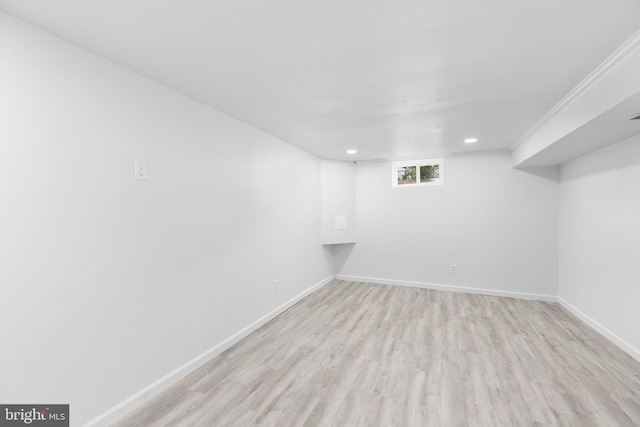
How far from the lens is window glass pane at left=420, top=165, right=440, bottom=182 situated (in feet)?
16.6

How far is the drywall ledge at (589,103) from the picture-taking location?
1666 mm

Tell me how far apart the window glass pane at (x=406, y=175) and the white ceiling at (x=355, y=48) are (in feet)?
7.92

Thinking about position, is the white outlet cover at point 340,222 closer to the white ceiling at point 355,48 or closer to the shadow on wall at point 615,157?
the white ceiling at point 355,48

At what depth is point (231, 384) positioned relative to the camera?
2.31 meters

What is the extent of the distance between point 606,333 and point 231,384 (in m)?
3.85

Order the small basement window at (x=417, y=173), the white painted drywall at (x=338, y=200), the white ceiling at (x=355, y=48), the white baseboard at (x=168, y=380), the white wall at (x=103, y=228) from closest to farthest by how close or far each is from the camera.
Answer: the white ceiling at (x=355, y=48)
the white wall at (x=103, y=228)
the white baseboard at (x=168, y=380)
the small basement window at (x=417, y=173)
the white painted drywall at (x=338, y=200)

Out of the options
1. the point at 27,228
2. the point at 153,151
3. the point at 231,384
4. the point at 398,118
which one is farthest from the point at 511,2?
the point at 231,384

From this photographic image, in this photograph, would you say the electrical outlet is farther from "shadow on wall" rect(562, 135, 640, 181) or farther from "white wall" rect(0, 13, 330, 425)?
"shadow on wall" rect(562, 135, 640, 181)

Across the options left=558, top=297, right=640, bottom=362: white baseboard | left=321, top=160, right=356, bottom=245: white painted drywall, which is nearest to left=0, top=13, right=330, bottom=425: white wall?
left=321, top=160, right=356, bottom=245: white painted drywall

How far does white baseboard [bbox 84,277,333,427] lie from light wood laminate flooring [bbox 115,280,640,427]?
6cm

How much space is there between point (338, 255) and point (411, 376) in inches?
135

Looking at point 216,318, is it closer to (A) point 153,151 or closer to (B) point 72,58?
(A) point 153,151

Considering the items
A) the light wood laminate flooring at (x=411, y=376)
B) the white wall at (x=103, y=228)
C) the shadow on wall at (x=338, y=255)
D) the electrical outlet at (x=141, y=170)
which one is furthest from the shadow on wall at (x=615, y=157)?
the electrical outlet at (x=141, y=170)

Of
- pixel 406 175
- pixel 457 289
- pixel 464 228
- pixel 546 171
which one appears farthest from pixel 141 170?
pixel 546 171
